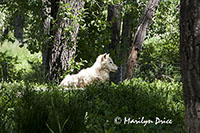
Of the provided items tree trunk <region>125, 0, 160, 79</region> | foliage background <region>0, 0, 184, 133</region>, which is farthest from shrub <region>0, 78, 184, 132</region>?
tree trunk <region>125, 0, 160, 79</region>

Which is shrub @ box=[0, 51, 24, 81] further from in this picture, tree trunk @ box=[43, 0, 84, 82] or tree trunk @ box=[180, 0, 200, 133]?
tree trunk @ box=[180, 0, 200, 133]

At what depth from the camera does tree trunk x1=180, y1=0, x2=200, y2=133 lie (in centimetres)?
331

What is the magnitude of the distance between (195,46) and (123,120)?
200 cm

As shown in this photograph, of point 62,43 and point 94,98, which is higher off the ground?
point 62,43

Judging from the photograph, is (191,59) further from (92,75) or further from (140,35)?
(140,35)

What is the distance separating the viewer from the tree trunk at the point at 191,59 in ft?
10.8

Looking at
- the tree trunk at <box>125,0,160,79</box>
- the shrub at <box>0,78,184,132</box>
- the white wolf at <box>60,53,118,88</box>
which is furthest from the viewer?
the tree trunk at <box>125,0,160,79</box>

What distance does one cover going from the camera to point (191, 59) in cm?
332

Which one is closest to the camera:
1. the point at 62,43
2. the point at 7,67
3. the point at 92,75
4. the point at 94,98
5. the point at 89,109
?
the point at 89,109

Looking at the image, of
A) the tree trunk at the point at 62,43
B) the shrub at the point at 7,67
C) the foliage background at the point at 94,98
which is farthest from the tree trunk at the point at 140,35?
the shrub at the point at 7,67

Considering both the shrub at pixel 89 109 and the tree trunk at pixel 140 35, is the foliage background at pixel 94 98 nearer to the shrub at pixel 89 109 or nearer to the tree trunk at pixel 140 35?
the shrub at pixel 89 109

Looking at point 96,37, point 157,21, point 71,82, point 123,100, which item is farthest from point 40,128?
point 157,21

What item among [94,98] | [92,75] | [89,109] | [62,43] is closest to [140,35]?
[62,43]

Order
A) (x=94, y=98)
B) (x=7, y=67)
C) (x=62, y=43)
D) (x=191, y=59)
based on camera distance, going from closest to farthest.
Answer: (x=191, y=59) < (x=94, y=98) < (x=62, y=43) < (x=7, y=67)
